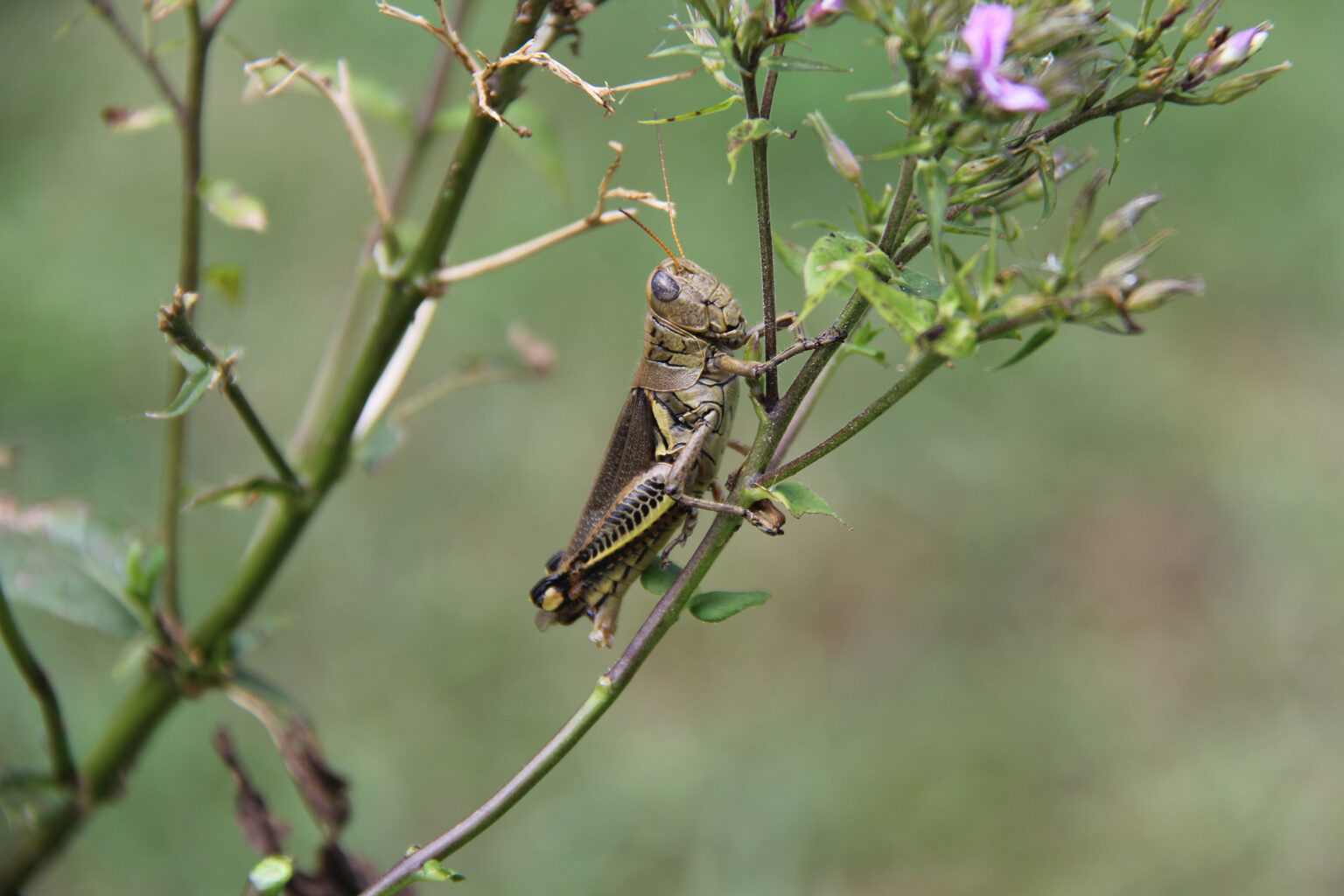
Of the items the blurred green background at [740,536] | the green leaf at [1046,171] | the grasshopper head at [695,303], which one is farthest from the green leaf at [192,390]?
the blurred green background at [740,536]

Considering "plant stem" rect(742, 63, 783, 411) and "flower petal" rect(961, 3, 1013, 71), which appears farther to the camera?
"plant stem" rect(742, 63, 783, 411)

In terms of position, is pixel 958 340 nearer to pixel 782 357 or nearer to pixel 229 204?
pixel 782 357

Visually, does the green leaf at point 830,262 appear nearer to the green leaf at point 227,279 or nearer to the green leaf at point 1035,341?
the green leaf at point 1035,341

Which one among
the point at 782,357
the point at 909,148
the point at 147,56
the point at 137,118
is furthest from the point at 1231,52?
the point at 137,118

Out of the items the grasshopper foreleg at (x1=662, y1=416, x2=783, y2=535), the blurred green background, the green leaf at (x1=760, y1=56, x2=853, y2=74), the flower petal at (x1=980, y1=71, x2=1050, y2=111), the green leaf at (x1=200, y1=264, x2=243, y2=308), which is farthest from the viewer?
the blurred green background

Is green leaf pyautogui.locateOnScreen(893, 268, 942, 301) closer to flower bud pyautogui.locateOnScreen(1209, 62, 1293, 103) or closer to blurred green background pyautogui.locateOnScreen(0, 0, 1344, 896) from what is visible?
flower bud pyautogui.locateOnScreen(1209, 62, 1293, 103)

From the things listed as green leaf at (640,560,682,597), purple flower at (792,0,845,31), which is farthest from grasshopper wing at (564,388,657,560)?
purple flower at (792,0,845,31)
